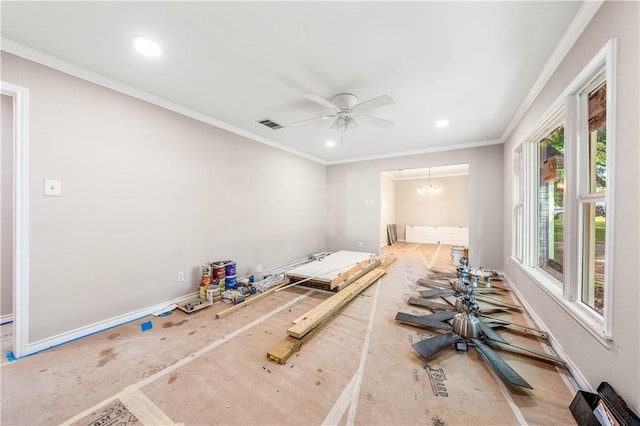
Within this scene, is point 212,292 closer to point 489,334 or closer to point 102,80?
point 102,80

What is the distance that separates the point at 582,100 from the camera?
1.81 metres

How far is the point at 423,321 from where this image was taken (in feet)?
7.95

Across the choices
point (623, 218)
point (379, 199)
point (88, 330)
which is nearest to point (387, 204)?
point (379, 199)

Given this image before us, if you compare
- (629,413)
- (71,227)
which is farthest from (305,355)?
(71,227)

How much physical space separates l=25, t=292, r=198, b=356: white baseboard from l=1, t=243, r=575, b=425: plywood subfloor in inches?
3.6

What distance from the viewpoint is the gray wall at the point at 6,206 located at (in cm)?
245

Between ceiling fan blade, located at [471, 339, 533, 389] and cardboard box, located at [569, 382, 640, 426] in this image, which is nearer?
cardboard box, located at [569, 382, 640, 426]

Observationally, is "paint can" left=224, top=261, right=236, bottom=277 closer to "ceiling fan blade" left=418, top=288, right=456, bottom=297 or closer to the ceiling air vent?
the ceiling air vent

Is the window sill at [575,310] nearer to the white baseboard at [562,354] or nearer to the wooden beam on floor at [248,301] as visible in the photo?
the white baseboard at [562,354]

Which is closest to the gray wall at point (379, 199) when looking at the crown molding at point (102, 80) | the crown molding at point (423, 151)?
the crown molding at point (423, 151)

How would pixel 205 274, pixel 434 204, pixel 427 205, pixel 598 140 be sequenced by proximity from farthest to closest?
pixel 427 205 < pixel 434 204 < pixel 205 274 < pixel 598 140

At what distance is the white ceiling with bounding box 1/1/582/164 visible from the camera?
5.24 ft

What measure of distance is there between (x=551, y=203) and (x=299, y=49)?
10.5 feet

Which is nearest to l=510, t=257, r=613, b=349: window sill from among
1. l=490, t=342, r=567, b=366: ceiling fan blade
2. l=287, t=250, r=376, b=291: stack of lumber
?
l=490, t=342, r=567, b=366: ceiling fan blade
